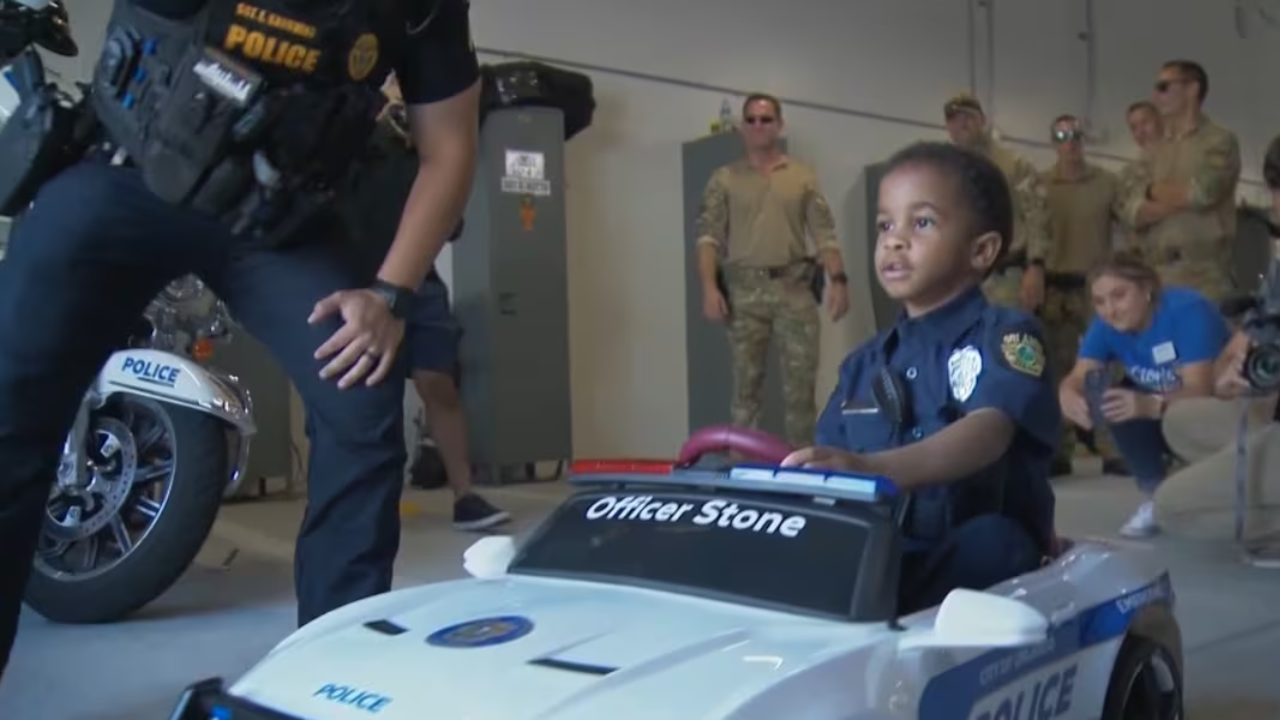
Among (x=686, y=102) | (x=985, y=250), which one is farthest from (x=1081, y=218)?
(x=985, y=250)

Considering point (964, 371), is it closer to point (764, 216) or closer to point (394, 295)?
point (394, 295)

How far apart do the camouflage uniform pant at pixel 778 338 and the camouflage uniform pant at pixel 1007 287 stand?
796 mm

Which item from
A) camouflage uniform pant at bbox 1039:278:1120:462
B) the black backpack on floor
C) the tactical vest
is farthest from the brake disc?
camouflage uniform pant at bbox 1039:278:1120:462

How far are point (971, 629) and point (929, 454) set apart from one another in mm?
471

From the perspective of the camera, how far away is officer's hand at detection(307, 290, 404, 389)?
1.50 m

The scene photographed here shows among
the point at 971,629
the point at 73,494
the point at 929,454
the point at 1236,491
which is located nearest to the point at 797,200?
the point at 1236,491

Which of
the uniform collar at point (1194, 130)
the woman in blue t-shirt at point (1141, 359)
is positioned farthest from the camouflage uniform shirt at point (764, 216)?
the woman in blue t-shirt at point (1141, 359)

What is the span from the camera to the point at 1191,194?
17.1ft

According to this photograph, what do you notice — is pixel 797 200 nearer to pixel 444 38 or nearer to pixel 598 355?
pixel 598 355

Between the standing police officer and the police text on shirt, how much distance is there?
0.85 feet

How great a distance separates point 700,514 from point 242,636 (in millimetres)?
1382

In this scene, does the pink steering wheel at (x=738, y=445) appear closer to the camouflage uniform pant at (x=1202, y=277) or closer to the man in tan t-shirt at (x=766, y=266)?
the man in tan t-shirt at (x=766, y=266)

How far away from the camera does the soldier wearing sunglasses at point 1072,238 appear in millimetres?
5969

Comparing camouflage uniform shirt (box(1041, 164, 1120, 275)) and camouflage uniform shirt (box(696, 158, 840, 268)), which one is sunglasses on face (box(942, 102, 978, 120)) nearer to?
camouflage uniform shirt (box(696, 158, 840, 268))
